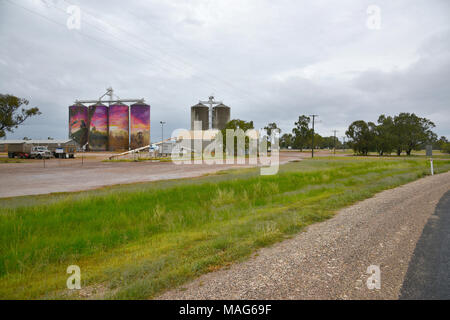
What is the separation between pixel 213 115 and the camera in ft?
347

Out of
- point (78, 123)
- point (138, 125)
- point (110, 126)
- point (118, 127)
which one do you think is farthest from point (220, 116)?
point (78, 123)

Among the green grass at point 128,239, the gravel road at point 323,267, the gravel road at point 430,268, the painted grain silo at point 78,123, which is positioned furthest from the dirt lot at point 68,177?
the painted grain silo at point 78,123

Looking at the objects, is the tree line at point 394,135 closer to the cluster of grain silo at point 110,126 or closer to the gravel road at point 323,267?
the cluster of grain silo at point 110,126

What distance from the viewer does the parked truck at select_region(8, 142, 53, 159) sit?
58094 millimetres

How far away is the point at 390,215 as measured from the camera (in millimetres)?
8914

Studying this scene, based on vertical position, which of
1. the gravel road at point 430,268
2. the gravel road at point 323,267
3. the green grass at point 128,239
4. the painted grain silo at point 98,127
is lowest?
the green grass at point 128,239

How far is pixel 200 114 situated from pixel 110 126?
35.4 m

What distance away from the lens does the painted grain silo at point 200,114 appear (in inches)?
4031

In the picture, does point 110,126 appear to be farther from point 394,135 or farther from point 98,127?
point 394,135
